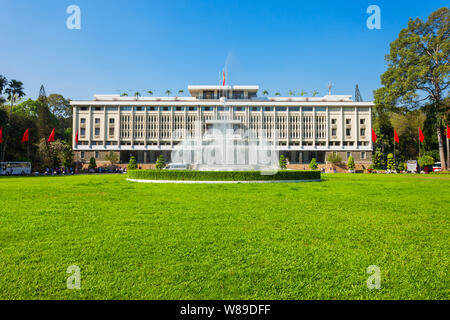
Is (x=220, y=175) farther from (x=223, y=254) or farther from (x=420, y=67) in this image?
(x=420, y=67)

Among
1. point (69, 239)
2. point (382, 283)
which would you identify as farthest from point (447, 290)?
point (69, 239)

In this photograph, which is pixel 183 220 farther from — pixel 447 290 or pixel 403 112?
pixel 403 112

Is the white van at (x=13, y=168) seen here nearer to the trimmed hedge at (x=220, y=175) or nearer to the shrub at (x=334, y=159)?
the trimmed hedge at (x=220, y=175)

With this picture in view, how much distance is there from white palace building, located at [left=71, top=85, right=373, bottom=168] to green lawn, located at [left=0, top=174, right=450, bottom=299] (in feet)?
185

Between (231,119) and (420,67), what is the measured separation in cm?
3549

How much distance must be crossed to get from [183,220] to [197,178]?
1242 centimetres

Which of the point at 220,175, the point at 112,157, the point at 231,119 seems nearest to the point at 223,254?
the point at 220,175

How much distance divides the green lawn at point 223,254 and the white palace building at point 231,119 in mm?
56297

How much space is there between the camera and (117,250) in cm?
452

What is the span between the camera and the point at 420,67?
3872 cm

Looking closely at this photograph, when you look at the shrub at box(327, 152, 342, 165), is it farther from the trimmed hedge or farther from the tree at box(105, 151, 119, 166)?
the tree at box(105, 151, 119, 166)

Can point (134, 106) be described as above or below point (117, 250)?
above

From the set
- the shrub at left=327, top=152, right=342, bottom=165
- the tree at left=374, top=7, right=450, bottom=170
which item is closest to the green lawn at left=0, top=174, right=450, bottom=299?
the tree at left=374, top=7, right=450, bottom=170

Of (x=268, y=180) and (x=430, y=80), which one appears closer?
(x=268, y=180)
